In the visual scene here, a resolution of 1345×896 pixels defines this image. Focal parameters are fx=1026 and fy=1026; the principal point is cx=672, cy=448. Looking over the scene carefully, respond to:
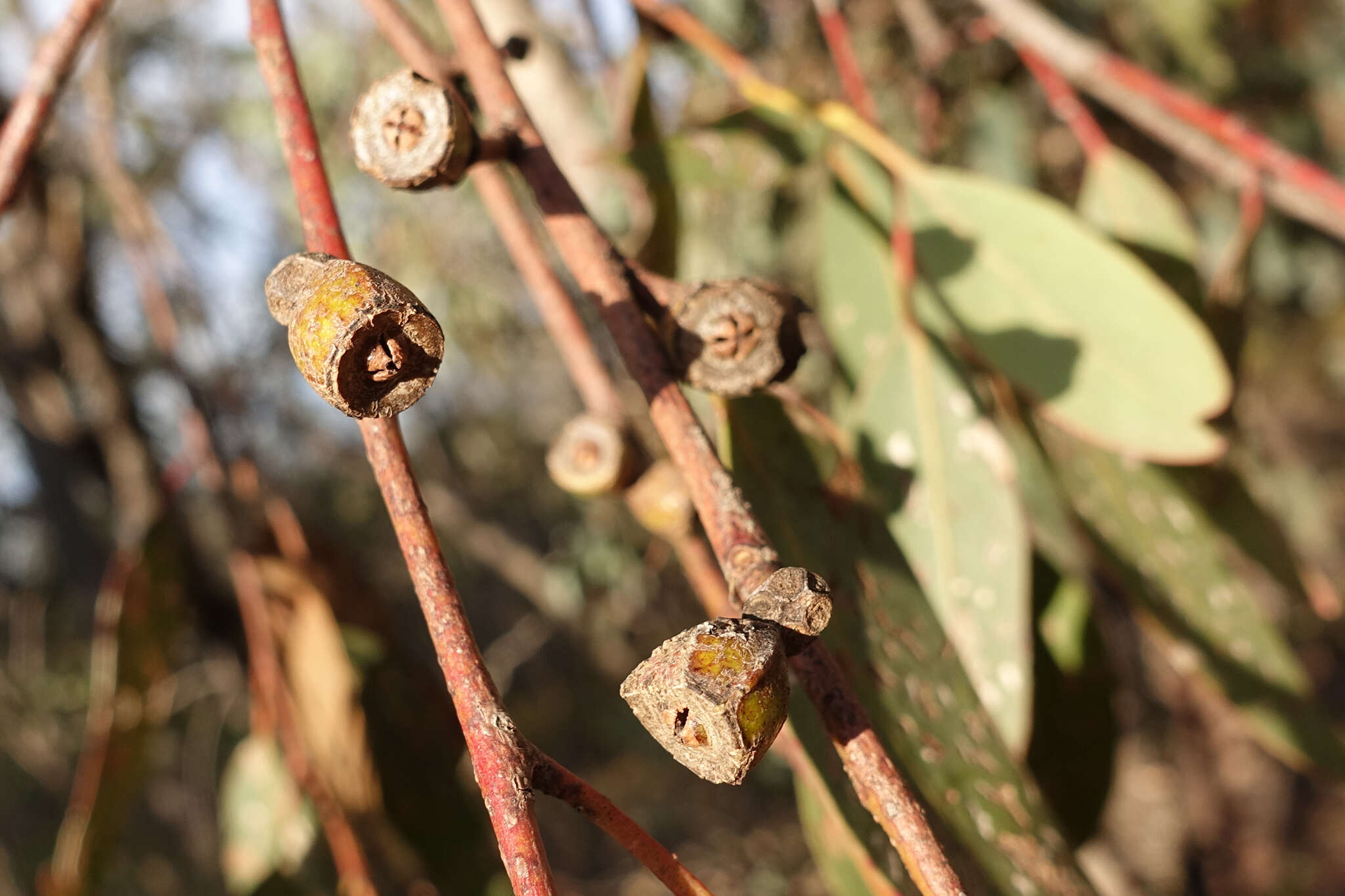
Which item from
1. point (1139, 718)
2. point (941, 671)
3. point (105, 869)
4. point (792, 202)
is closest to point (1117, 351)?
point (941, 671)

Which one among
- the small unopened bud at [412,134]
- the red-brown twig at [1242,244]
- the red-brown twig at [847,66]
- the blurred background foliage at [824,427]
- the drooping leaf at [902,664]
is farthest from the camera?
the red-brown twig at [847,66]

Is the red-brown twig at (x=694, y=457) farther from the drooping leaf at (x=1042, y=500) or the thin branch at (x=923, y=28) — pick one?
the thin branch at (x=923, y=28)

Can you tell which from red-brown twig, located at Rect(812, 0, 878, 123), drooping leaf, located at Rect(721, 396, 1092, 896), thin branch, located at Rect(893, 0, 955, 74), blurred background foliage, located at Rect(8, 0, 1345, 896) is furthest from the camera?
thin branch, located at Rect(893, 0, 955, 74)

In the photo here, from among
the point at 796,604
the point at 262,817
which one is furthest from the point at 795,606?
the point at 262,817

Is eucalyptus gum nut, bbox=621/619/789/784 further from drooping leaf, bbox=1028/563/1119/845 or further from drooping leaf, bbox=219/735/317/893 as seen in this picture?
drooping leaf, bbox=219/735/317/893

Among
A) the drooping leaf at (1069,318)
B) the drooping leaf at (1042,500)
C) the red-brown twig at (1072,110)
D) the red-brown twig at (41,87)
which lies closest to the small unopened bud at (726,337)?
the red-brown twig at (41,87)

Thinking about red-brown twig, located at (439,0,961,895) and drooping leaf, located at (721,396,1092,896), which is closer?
red-brown twig, located at (439,0,961,895)

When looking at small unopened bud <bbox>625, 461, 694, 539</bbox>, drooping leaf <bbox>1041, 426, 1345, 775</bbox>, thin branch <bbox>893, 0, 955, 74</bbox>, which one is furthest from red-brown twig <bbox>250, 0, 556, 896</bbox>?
thin branch <bbox>893, 0, 955, 74</bbox>
